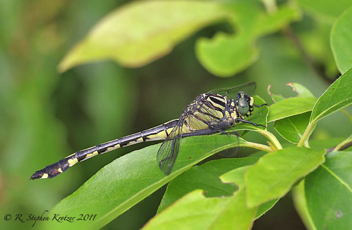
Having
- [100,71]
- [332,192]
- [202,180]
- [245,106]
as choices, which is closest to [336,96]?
[332,192]

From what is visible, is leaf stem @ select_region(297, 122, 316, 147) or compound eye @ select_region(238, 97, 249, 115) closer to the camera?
leaf stem @ select_region(297, 122, 316, 147)

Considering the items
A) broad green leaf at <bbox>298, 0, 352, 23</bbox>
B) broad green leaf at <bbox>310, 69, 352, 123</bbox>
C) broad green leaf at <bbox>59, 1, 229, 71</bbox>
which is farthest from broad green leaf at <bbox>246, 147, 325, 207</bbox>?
broad green leaf at <bbox>59, 1, 229, 71</bbox>

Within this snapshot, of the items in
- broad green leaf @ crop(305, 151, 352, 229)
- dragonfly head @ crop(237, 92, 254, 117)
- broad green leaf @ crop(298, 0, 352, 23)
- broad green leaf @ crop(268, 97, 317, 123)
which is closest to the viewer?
broad green leaf @ crop(305, 151, 352, 229)

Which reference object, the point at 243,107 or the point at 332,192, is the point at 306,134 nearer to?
the point at 332,192

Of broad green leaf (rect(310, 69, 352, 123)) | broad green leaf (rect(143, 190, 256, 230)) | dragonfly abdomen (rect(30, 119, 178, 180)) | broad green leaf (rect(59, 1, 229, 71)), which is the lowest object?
dragonfly abdomen (rect(30, 119, 178, 180))

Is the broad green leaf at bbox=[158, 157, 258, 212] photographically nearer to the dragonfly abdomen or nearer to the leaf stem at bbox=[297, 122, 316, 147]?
the leaf stem at bbox=[297, 122, 316, 147]

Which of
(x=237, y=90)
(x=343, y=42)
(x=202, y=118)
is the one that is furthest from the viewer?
(x=237, y=90)
